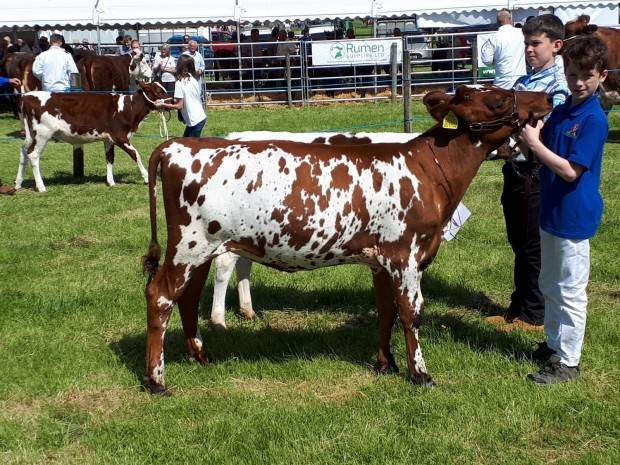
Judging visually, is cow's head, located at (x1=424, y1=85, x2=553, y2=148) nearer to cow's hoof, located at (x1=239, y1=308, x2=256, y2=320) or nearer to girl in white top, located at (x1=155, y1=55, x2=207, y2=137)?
cow's hoof, located at (x1=239, y1=308, x2=256, y2=320)

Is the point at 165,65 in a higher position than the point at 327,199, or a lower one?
higher

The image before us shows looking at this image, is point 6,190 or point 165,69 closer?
point 6,190

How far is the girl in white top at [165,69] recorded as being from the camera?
2388 centimetres

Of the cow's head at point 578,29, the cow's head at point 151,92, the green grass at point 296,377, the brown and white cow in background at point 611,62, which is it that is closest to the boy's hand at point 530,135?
Result: the green grass at point 296,377

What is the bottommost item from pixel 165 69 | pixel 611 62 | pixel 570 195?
pixel 570 195

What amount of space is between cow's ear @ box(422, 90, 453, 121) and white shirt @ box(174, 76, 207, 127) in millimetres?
7814

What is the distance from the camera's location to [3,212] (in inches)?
423

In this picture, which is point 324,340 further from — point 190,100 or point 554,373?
point 190,100

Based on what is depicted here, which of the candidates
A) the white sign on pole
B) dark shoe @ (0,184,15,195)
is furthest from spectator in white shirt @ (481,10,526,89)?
the white sign on pole

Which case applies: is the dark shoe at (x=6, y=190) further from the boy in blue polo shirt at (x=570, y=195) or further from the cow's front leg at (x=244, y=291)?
the boy in blue polo shirt at (x=570, y=195)

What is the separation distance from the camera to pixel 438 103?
4723mm

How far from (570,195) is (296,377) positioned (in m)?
2.08

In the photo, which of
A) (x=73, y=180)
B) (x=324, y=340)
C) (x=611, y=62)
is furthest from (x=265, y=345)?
(x=611, y=62)

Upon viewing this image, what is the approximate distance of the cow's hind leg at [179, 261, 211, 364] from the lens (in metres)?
5.20
